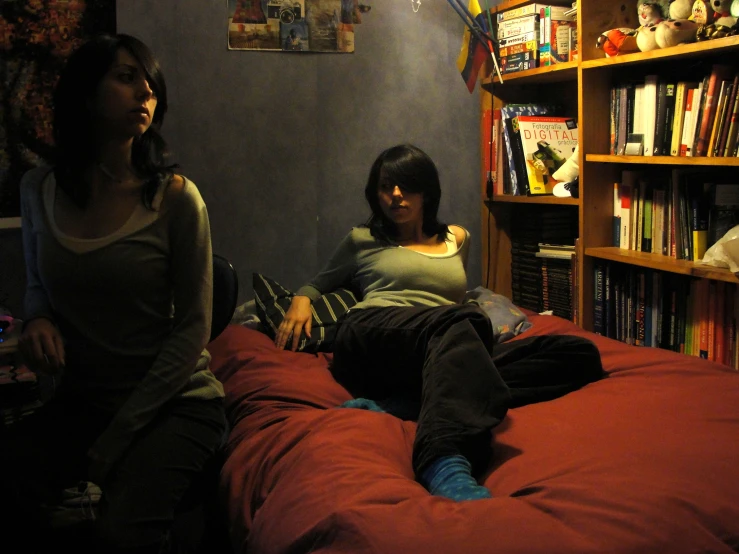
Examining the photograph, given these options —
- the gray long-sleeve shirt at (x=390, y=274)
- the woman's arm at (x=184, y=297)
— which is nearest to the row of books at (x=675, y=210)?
the gray long-sleeve shirt at (x=390, y=274)

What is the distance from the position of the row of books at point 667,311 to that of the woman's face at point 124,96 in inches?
62.6

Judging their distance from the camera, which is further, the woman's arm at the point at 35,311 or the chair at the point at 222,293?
the chair at the point at 222,293

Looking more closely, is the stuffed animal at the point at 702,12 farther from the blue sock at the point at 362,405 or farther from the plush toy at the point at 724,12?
the blue sock at the point at 362,405

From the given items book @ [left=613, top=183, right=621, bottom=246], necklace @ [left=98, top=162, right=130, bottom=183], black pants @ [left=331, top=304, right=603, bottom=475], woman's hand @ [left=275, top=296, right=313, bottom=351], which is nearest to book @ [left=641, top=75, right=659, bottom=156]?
book @ [left=613, top=183, right=621, bottom=246]

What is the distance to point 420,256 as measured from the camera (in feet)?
6.98

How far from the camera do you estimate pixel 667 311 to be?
2.30 metres

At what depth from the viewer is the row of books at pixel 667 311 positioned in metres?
2.11

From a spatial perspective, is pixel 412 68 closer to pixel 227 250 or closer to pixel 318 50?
pixel 318 50

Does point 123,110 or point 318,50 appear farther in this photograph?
point 318,50

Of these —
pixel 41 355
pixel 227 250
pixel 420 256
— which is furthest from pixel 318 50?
pixel 41 355

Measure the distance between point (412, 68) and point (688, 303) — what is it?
1305 millimetres

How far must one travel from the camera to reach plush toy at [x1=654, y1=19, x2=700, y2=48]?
6.82 ft

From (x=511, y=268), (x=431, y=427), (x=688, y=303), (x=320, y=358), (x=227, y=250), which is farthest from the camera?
(x=511, y=268)

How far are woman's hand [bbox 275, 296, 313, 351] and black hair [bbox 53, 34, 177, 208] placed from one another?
68cm
